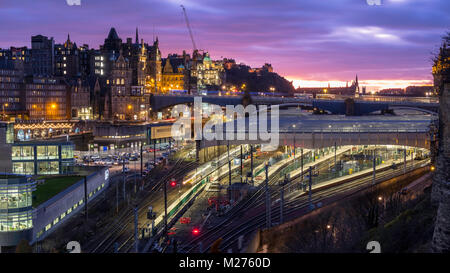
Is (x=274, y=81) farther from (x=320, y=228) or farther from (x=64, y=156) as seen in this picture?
(x=320, y=228)

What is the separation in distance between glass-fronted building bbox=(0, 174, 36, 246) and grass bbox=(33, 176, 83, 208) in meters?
1.22

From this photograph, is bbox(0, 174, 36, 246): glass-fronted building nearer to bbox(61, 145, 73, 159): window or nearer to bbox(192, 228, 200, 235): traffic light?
bbox(192, 228, 200, 235): traffic light

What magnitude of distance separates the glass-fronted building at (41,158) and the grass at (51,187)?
1692 millimetres

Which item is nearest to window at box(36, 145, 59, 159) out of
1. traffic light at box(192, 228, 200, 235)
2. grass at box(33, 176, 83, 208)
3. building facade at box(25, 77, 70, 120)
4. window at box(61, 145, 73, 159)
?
window at box(61, 145, 73, 159)

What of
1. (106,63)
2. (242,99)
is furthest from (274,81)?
(242,99)

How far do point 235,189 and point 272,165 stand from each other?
299 inches

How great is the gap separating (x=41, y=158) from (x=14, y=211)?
36.7ft

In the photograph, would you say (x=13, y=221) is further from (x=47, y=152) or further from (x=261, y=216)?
(x=47, y=152)

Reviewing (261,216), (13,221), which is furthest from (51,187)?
A: (261,216)

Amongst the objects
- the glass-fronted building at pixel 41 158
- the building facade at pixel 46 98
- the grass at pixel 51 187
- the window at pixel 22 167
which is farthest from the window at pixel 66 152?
the building facade at pixel 46 98

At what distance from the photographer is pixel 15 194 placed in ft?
54.6

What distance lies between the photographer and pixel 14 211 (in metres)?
16.6

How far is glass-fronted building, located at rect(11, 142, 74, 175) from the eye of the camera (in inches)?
1061

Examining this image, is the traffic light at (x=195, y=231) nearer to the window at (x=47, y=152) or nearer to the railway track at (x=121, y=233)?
the railway track at (x=121, y=233)
